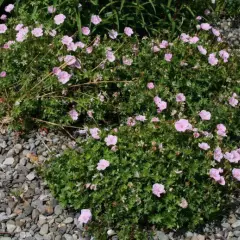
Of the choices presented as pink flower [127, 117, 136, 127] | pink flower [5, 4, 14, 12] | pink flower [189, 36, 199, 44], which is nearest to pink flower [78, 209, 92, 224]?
pink flower [127, 117, 136, 127]

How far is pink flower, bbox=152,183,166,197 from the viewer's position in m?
3.30

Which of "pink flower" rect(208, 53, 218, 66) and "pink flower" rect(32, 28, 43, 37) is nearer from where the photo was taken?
"pink flower" rect(32, 28, 43, 37)

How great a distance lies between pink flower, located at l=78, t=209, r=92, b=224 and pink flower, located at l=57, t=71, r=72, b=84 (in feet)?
3.48

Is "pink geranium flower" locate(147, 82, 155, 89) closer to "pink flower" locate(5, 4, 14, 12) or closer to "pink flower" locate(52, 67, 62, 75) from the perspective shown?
"pink flower" locate(52, 67, 62, 75)

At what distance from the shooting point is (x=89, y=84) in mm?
4121

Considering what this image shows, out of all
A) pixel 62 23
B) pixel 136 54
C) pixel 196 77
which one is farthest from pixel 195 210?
pixel 62 23

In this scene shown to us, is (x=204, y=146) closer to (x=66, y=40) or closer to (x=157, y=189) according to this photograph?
(x=157, y=189)

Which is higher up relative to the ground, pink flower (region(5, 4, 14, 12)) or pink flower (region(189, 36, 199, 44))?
pink flower (region(5, 4, 14, 12))

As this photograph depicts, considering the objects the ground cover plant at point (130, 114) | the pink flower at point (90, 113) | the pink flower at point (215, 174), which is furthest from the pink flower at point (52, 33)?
the pink flower at point (215, 174)

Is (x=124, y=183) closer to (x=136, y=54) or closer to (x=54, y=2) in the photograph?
(x=136, y=54)

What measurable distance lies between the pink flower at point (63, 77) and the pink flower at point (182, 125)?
0.88 metres

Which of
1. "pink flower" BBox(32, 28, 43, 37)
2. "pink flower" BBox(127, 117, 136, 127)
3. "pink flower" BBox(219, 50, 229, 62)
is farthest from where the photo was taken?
"pink flower" BBox(219, 50, 229, 62)

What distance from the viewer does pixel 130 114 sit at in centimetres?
409

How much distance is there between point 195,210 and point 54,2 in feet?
6.86
